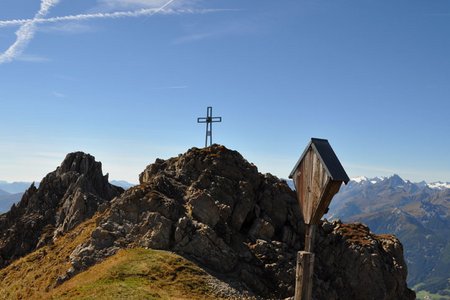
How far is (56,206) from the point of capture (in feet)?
246

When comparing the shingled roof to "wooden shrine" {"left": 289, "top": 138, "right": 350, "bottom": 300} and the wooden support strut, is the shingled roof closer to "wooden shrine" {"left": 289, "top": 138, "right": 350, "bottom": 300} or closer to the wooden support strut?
"wooden shrine" {"left": 289, "top": 138, "right": 350, "bottom": 300}

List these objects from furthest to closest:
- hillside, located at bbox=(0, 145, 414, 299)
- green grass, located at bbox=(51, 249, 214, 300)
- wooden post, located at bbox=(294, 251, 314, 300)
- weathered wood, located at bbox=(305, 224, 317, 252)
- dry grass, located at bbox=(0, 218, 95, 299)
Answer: dry grass, located at bbox=(0, 218, 95, 299)
hillside, located at bbox=(0, 145, 414, 299)
green grass, located at bbox=(51, 249, 214, 300)
wooden post, located at bbox=(294, 251, 314, 300)
weathered wood, located at bbox=(305, 224, 317, 252)

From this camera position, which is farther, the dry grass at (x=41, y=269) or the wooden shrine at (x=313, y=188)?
the dry grass at (x=41, y=269)

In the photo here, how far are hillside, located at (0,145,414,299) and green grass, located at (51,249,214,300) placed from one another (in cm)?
28

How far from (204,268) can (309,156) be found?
37.7 m

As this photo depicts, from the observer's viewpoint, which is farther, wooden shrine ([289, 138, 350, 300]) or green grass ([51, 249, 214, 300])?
green grass ([51, 249, 214, 300])

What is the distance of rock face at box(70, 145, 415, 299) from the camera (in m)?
47.1

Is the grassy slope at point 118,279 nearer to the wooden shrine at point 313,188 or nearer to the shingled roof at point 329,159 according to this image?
the wooden shrine at point 313,188

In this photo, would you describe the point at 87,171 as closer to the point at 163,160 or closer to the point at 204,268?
the point at 163,160

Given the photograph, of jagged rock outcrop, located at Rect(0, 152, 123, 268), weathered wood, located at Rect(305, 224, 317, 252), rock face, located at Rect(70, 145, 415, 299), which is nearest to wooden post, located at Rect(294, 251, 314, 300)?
weathered wood, located at Rect(305, 224, 317, 252)

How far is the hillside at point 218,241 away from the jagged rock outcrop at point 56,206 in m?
1.64

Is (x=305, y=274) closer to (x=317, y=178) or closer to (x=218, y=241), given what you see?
(x=317, y=178)

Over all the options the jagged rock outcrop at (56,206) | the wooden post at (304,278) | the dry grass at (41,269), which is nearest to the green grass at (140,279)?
the dry grass at (41,269)

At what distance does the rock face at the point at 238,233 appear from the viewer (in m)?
47.1
